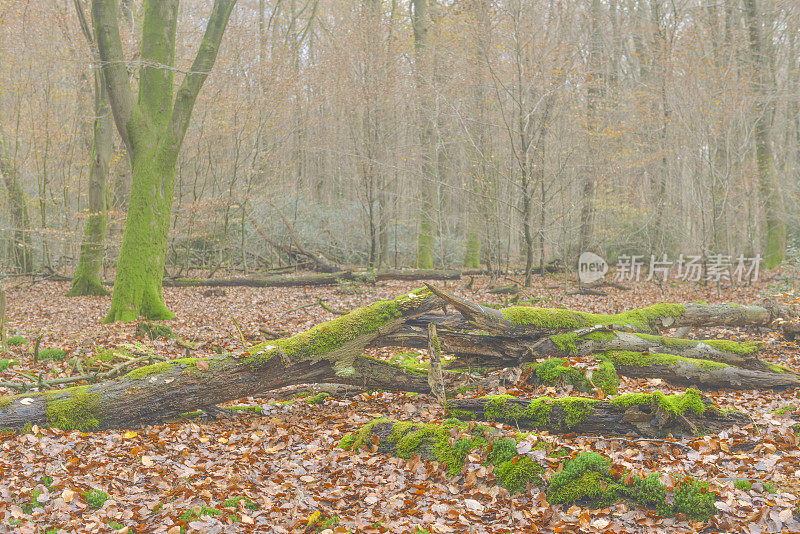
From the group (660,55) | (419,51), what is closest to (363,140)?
(419,51)

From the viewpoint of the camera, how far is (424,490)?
432 cm

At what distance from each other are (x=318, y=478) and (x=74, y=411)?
252 centimetres

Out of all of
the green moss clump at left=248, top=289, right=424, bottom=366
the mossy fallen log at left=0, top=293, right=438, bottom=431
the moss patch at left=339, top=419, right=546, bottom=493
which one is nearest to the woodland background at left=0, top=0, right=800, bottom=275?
the green moss clump at left=248, top=289, right=424, bottom=366

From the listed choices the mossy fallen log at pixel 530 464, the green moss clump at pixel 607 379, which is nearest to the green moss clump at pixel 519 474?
the mossy fallen log at pixel 530 464

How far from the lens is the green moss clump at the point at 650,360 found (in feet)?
21.3

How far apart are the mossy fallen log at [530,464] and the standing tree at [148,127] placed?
7.15 metres

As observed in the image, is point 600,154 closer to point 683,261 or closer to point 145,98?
point 683,261

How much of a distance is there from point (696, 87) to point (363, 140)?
9.51 metres

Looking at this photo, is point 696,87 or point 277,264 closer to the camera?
point 696,87

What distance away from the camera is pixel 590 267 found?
1848 centimetres

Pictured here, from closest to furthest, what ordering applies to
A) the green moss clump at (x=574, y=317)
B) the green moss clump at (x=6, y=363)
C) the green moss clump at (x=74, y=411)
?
1. the green moss clump at (x=74, y=411)
2. the green moss clump at (x=574, y=317)
3. the green moss clump at (x=6, y=363)

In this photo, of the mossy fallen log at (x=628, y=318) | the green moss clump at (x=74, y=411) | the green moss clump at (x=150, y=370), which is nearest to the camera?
the green moss clump at (x=74, y=411)

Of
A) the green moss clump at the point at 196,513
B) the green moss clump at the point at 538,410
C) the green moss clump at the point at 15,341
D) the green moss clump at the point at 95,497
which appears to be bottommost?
the green moss clump at the point at 196,513

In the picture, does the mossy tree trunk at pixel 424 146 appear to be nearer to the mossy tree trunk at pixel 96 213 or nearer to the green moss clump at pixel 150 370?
the mossy tree trunk at pixel 96 213
